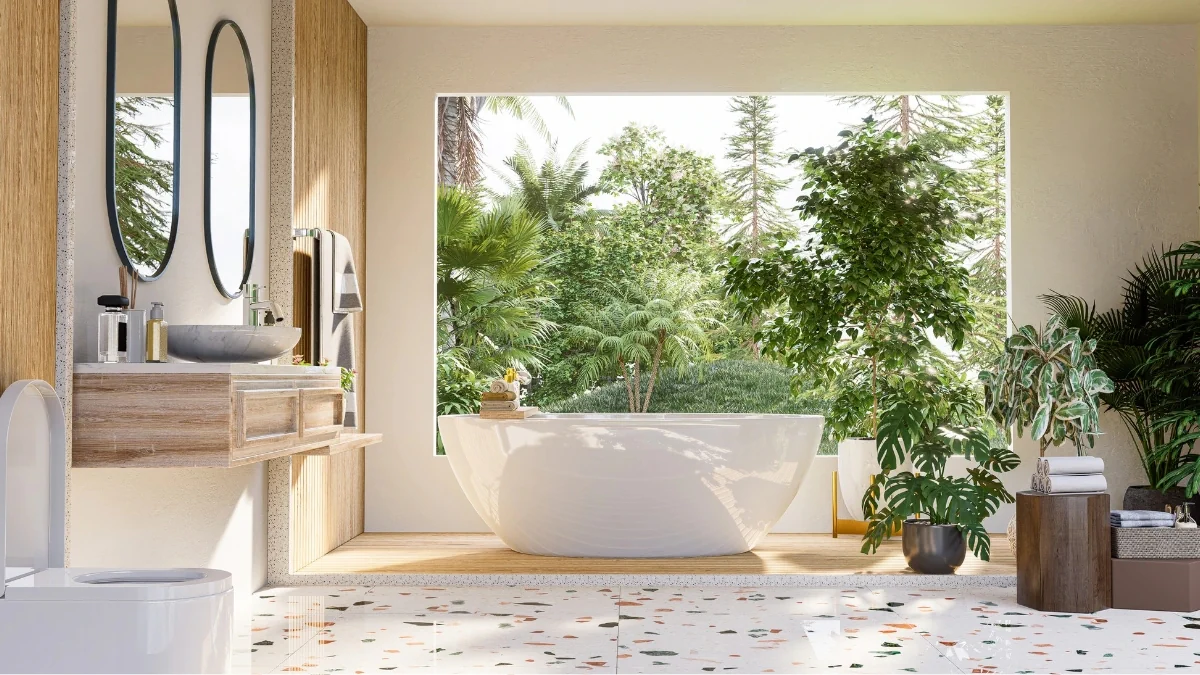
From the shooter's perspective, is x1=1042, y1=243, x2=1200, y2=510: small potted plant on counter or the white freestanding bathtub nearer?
the white freestanding bathtub

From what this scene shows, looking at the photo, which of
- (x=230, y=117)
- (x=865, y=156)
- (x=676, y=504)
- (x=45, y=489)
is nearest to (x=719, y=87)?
(x=865, y=156)

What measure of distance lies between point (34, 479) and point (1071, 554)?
10.7ft

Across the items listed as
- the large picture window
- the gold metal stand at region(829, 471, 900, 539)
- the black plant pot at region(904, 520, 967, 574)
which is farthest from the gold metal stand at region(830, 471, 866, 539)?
the large picture window

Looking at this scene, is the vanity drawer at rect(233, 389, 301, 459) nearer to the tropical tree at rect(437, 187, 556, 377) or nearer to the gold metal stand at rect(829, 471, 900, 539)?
the gold metal stand at rect(829, 471, 900, 539)

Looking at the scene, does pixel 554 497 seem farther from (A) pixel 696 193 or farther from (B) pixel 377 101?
(A) pixel 696 193

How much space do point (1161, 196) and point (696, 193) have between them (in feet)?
19.5

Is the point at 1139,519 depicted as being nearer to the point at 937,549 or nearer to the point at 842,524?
the point at 937,549

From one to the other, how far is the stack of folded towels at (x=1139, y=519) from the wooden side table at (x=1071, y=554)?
84mm

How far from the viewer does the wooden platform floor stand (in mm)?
4371

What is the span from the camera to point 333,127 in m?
5.05

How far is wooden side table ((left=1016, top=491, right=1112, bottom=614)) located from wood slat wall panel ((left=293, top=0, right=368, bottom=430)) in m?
3.01

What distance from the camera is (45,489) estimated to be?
2.48m

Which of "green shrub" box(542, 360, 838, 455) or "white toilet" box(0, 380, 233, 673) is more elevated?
"green shrub" box(542, 360, 838, 455)

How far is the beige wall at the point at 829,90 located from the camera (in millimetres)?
5590
